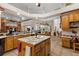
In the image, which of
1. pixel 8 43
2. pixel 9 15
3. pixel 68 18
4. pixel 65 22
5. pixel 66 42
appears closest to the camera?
pixel 8 43

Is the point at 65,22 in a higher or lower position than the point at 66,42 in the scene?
higher

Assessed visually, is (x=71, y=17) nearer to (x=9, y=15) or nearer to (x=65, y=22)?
(x=65, y=22)

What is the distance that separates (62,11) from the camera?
511 centimetres

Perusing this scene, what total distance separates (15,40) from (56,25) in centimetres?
582

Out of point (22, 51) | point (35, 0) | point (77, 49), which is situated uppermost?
point (35, 0)

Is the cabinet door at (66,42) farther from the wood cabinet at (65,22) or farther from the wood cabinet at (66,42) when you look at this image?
the wood cabinet at (65,22)

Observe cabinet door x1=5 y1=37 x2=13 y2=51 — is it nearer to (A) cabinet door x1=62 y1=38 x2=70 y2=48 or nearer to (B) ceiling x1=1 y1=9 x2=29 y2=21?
(B) ceiling x1=1 y1=9 x2=29 y2=21

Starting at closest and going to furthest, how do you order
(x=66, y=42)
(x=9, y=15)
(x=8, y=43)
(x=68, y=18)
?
(x=8, y=43)
(x=66, y=42)
(x=68, y=18)
(x=9, y=15)

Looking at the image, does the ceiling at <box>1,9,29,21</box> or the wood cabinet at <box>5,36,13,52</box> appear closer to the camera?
the wood cabinet at <box>5,36,13,52</box>

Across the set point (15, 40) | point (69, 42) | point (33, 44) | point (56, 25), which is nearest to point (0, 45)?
point (15, 40)

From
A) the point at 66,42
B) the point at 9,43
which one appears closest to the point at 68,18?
the point at 66,42

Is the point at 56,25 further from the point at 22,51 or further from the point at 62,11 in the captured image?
the point at 22,51

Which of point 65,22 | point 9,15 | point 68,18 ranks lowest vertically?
point 65,22

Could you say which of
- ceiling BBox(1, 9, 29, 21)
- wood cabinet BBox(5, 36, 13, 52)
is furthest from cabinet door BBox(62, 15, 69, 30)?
wood cabinet BBox(5, 36, 13, 52)
